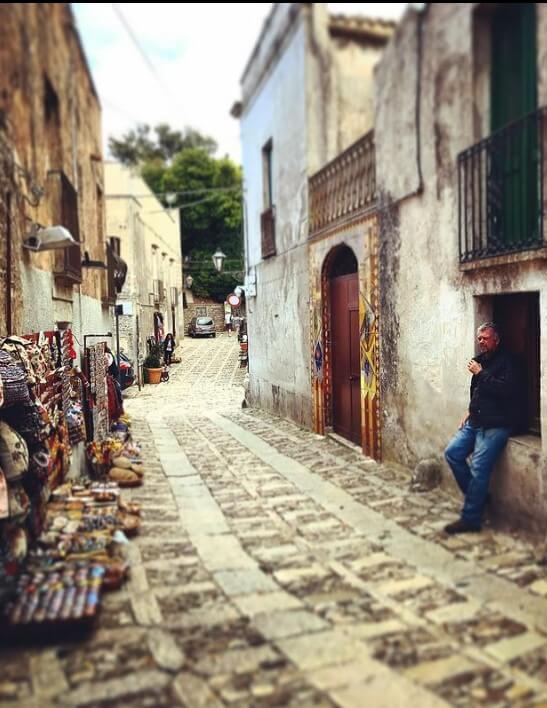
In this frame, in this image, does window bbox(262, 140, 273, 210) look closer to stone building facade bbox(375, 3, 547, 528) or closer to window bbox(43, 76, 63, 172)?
window bbox(43, 76, 63, 172)

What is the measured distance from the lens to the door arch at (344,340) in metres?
8.86

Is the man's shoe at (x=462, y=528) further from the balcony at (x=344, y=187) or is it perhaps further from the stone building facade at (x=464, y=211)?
the balcony at (x=344, y=187)

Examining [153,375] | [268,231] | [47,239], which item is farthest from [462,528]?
[153,375]

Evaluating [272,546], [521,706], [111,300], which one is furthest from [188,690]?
[111,300]

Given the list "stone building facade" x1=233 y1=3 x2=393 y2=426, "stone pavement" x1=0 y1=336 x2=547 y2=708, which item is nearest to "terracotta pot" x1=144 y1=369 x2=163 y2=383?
"stone building facade" x1=233 y1=3 x2=393 y2=426

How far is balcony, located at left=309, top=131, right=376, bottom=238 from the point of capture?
790 cm

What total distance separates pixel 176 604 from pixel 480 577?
6.82 ft

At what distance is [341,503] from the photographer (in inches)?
243

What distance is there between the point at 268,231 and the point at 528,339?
25.9 ft

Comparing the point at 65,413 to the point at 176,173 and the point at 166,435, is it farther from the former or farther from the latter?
the point at 176,173

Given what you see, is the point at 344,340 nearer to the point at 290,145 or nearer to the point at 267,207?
the point at 290,145

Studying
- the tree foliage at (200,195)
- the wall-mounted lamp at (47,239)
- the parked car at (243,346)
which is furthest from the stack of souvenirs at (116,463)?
the tree foliage at (200,195)

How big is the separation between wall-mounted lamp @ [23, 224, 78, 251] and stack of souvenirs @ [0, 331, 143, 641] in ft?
3.05

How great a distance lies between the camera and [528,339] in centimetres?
529
